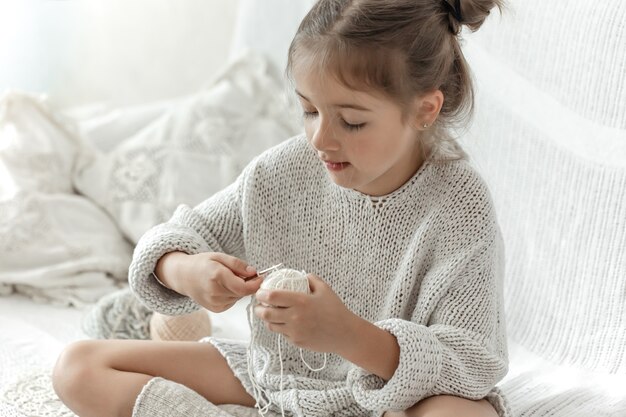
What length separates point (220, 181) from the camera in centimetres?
212

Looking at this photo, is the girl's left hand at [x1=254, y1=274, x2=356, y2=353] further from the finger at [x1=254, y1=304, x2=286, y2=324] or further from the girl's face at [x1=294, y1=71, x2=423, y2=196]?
the girl's face at [x1=294, y1=71, x2=423, y2=196]

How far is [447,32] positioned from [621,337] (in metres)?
0.61

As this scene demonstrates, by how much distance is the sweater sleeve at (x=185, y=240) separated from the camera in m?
1.36

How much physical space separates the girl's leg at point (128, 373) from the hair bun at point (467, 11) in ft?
1.93

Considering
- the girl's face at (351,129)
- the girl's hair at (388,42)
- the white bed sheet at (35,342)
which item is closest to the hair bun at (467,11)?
the girl's hair at (388,42)

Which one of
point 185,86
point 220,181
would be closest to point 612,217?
point 220,181

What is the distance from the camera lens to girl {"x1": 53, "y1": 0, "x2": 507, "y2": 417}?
4.00 feet

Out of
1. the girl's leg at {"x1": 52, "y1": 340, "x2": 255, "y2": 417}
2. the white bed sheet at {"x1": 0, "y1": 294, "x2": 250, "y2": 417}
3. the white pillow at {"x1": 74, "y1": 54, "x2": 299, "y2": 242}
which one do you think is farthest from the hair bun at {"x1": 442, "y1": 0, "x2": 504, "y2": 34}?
the white pillow at {"x1": 74, "y1": 54, "x2": 299, "y2": 242}

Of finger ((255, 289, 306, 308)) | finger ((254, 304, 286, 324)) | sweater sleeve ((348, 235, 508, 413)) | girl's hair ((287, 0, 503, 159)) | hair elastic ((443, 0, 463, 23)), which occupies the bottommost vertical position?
sweater sleeve ((348, 235, 508, 413))

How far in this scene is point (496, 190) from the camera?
1.78 m

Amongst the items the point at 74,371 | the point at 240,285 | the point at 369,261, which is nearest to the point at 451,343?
the point at 369,261

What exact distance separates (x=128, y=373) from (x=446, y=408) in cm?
45

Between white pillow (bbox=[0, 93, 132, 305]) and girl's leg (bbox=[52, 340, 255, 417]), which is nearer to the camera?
girl's leg (bbox=[52, 340, 255, 417])

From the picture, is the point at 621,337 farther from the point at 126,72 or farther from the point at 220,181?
the point at 126,72
